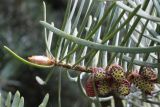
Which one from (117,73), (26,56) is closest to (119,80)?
(117,73)

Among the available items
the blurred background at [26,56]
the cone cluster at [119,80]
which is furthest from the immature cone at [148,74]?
the blurred background at [26,56]

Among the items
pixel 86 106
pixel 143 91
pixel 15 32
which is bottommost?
pixel 86 106

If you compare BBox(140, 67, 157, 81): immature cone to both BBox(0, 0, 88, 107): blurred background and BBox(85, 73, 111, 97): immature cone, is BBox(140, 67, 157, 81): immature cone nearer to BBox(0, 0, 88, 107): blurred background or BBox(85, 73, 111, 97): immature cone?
BBox(85, 73, 111, 97): immature cone

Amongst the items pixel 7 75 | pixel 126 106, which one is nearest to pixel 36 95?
pixel 7 75

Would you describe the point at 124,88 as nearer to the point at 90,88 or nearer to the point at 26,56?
the point at 90,88

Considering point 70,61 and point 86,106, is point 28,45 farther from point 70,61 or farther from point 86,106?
point 70,61
